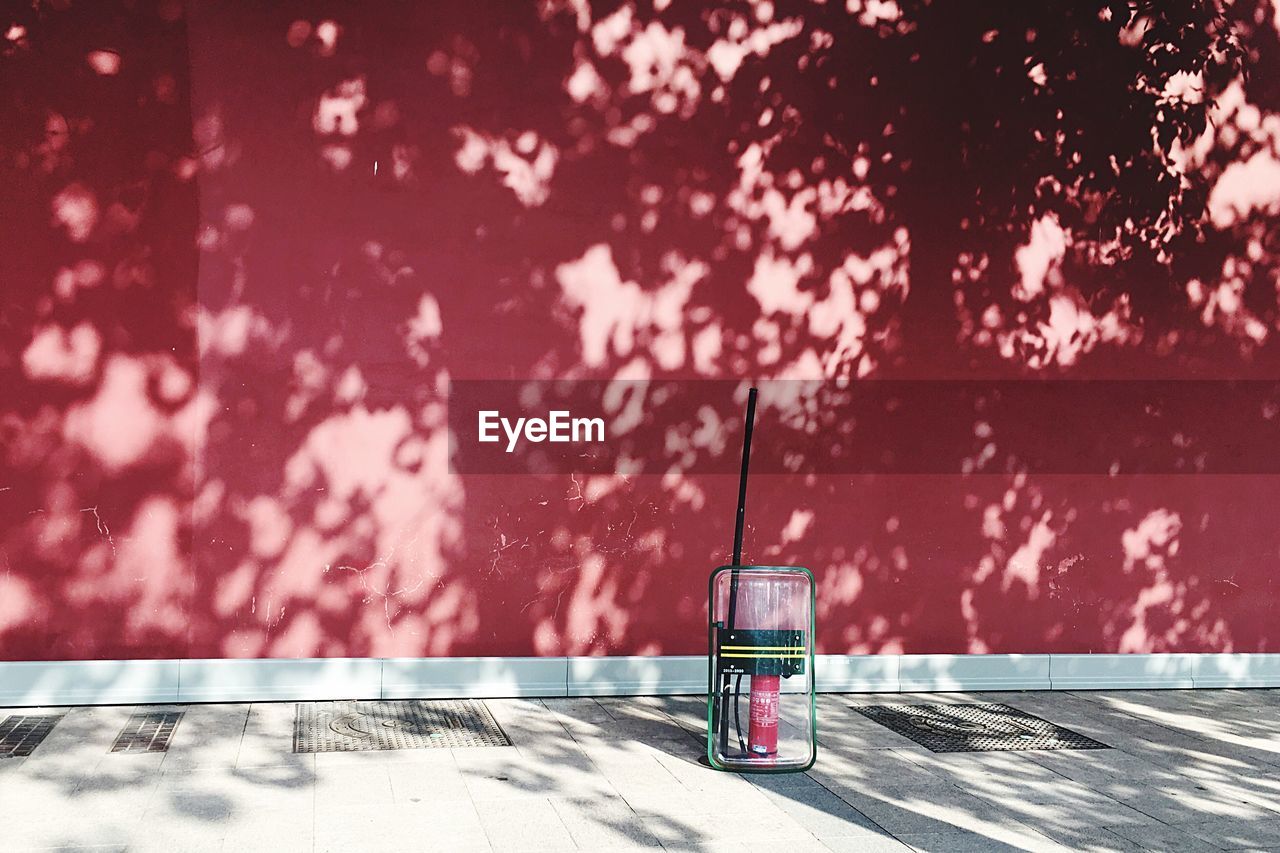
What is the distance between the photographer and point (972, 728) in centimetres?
727

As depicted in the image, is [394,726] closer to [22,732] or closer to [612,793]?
[612,793]

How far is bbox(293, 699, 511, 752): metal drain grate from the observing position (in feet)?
21.4

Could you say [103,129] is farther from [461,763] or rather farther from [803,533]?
[803,533]

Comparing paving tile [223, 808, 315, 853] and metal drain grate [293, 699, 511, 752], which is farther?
metal drain grate [293, 699, 511, 752]

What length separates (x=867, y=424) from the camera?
27.1 ft

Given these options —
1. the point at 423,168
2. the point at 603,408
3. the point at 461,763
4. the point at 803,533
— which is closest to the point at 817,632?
the point at 803,533

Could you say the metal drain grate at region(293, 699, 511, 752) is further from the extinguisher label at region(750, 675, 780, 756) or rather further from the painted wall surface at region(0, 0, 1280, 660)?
the extinguisher label at region(750, 675, 780, 756)

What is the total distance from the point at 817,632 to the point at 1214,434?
10.8ft

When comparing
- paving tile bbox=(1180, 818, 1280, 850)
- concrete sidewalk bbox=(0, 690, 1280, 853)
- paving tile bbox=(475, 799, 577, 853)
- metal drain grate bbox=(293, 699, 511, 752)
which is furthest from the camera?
metal drain grate bbox=(293, 699, 511, 752)

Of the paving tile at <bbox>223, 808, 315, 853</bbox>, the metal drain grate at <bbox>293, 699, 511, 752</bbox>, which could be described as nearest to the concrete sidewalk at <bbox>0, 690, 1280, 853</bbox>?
the paving tile at <bbox>223, 808, 315, 853</bbox>

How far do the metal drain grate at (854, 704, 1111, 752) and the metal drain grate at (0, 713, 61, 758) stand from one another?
4.65m

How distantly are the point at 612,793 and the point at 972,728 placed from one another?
256 cm

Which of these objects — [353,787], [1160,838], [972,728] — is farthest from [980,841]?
[353,787]

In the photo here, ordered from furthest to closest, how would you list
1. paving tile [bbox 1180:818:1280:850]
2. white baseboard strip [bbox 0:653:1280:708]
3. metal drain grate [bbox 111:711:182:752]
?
white baseboard strip [bbox 0:653:1280:708], metal drain grate [bbox 111:711:182:752], paving tile [bbox 1180:818:1280:850]
